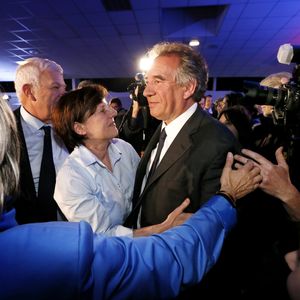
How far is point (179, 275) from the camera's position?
2.16 feet

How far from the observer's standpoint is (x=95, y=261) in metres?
0.56

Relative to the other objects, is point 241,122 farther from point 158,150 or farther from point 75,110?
point 75,110

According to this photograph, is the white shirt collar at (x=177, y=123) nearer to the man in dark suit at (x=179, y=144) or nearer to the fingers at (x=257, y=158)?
the man in dark suit at (x=179, y=144)

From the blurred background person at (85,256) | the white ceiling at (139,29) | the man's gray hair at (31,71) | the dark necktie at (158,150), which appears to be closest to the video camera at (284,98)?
the dark necktie at (158,150)

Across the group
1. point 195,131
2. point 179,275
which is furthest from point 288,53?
point 179,275

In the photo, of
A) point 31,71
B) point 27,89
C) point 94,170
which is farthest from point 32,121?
point 94,170

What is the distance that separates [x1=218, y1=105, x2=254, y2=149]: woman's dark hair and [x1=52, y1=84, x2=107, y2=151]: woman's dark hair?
1.27 meters

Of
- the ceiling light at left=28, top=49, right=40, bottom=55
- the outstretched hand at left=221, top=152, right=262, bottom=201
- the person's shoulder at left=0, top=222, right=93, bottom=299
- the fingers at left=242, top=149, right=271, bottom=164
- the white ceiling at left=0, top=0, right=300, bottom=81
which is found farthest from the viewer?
the ceiling light at left=28, top=49, right=40, bottom=55

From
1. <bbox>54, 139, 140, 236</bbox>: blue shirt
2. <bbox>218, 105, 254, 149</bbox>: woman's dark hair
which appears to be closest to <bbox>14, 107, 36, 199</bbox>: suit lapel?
<bbox>54, 139, 140, 236</bbox>: blue shirt

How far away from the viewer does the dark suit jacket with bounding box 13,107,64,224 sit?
1.38 meters

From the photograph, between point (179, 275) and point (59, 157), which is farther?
point (59, 157)

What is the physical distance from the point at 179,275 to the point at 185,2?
15.0 feet

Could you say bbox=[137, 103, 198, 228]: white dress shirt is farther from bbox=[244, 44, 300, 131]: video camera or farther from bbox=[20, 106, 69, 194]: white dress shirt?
bbox=[20, 106, 69, 194]: white dress shirt

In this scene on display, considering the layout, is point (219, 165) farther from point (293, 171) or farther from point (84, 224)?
point (84, 224)
